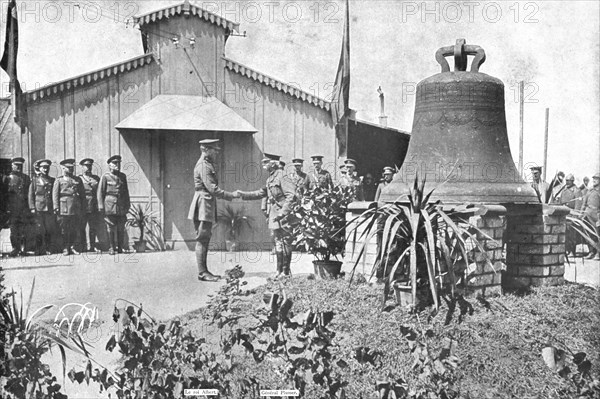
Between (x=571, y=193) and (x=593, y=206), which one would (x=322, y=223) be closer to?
(x=571, y=193)

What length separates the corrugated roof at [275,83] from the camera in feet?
17.5

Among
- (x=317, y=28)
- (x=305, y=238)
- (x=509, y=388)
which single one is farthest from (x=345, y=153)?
(x=509, y=388)

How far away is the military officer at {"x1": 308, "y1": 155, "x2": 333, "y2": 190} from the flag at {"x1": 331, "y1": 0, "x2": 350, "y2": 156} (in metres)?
0.30

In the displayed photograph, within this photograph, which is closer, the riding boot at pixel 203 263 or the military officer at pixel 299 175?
the riding boot at pixel 203 263

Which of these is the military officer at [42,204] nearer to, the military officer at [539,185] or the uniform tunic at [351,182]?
the uniform tunic at [351,182]

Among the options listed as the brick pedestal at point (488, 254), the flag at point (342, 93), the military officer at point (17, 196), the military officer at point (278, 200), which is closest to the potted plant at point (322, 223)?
the military officer at point (278, 200)

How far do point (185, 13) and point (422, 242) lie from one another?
2.95 metres

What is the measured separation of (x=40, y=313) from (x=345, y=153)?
343cm

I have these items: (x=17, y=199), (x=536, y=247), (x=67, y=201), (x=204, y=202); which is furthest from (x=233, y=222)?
(x=536, y=247)

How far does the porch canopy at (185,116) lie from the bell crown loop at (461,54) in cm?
195

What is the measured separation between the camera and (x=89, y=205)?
5930 millimetres

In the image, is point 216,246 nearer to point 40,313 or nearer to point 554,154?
point 40,313

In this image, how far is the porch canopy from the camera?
5.44m

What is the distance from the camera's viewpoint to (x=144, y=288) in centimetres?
479
